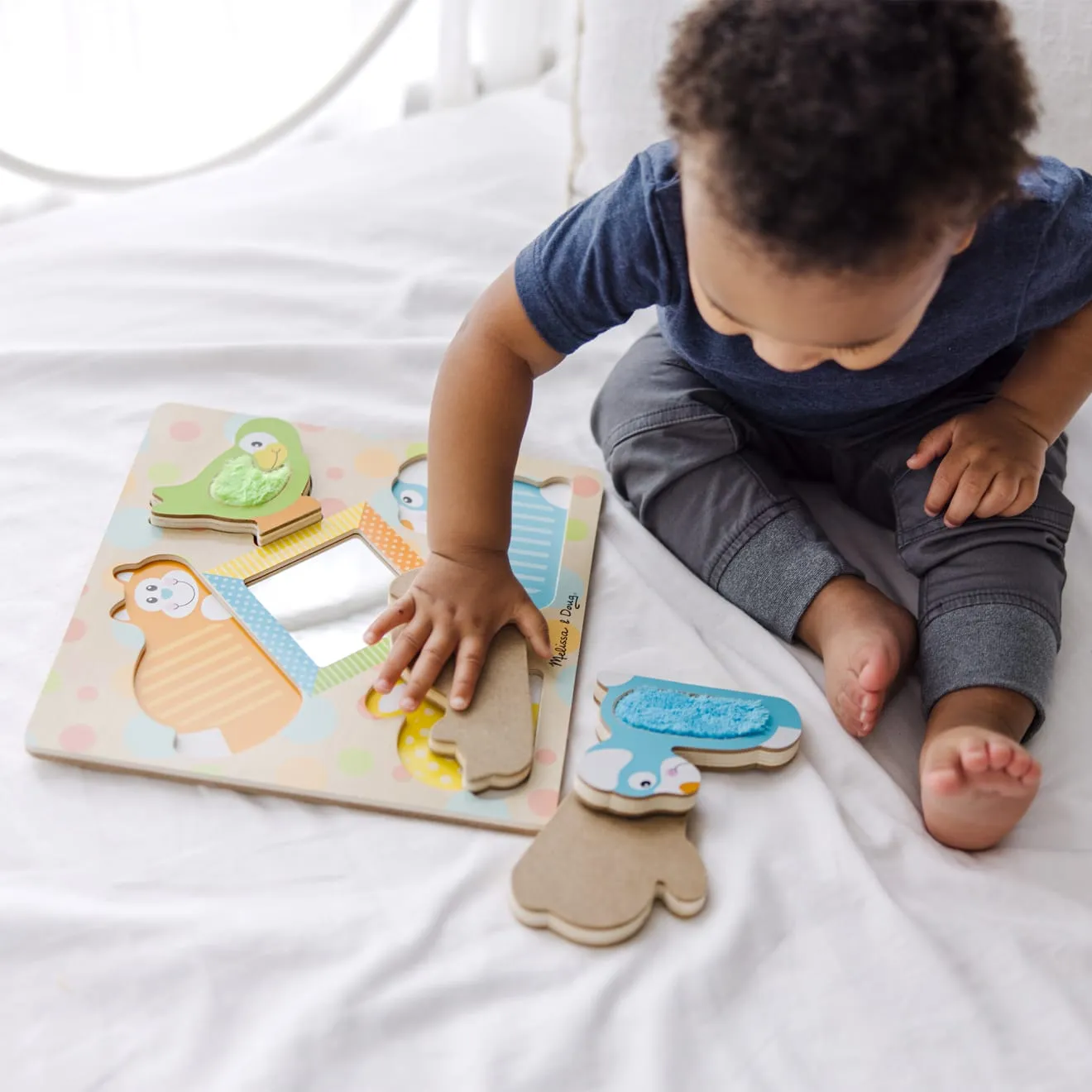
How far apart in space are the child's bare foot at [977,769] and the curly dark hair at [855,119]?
0.27 m

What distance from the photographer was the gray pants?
0.74 meters

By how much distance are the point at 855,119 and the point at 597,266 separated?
0.83 feet

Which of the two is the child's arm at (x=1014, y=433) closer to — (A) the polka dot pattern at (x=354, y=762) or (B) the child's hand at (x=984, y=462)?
(B) the child's hand at (x=984, y=462)

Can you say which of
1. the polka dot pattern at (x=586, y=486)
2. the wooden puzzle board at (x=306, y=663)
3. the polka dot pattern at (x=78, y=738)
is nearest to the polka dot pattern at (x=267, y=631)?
the wooden puzzle board at (x=306, y=663)

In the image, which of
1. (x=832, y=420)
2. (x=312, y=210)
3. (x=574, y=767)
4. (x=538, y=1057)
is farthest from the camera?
(x=312, y=210)

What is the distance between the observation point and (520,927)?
63cm

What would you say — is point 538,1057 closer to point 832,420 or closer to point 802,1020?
point 802,1020

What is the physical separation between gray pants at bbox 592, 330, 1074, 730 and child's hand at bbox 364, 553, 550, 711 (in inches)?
5.1

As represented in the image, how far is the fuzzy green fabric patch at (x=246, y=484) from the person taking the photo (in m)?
0.81

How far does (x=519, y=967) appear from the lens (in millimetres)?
613

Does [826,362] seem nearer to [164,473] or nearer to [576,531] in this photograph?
[576,531]

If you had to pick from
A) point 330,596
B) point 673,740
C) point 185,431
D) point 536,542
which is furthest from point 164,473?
point 673,740

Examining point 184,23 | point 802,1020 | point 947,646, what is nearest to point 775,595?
point 947,646

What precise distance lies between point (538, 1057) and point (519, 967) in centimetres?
5
